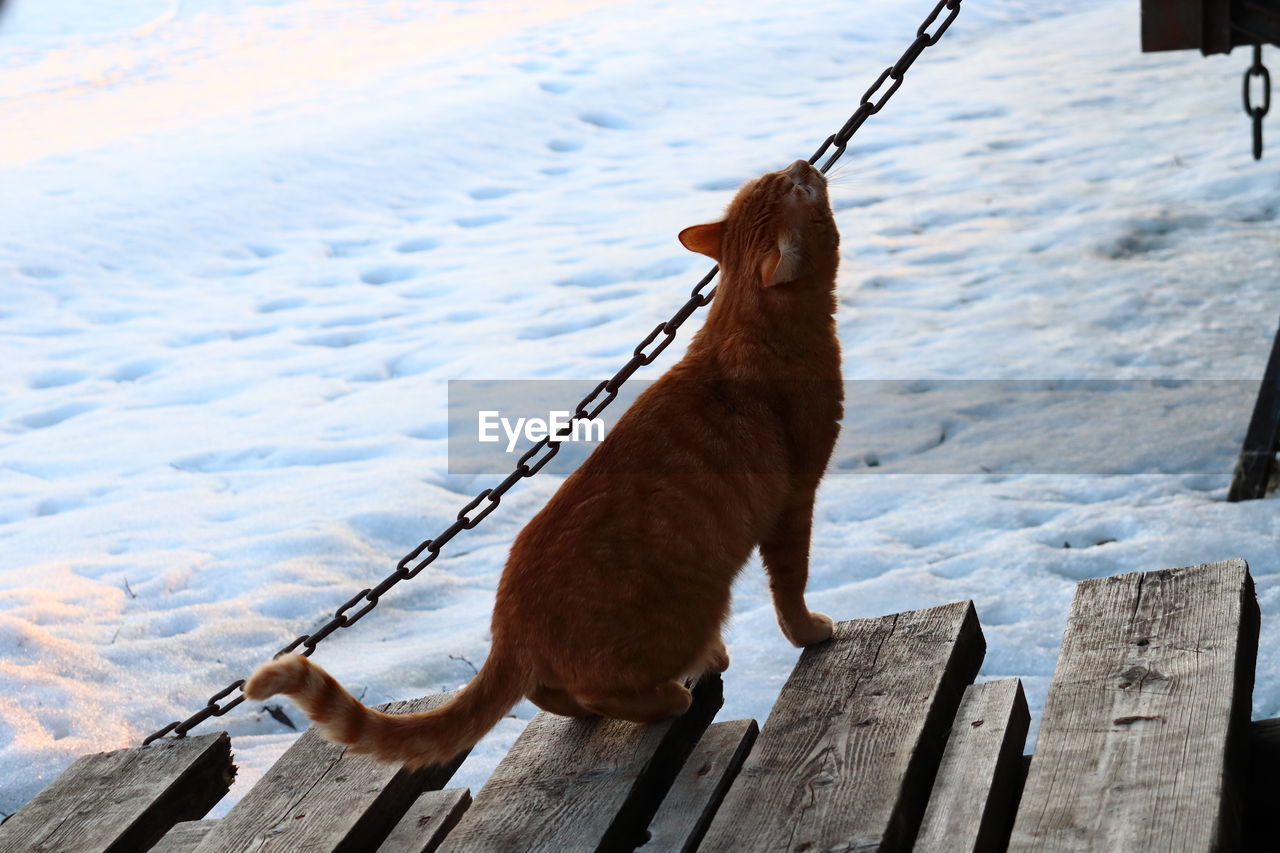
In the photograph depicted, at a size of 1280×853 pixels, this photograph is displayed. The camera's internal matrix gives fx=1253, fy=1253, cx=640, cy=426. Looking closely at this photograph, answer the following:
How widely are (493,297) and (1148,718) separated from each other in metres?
5.27

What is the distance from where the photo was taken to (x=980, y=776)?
85.8 inches

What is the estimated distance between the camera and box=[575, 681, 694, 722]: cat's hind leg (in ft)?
7.90

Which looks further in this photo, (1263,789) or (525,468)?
(525,468)

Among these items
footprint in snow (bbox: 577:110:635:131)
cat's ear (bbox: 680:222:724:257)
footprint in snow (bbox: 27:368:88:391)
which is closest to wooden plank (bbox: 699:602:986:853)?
cat's ear (bbox: 680:222:724:257)

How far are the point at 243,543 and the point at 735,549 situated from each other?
2.62 metres

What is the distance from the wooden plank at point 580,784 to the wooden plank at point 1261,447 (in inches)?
93.7

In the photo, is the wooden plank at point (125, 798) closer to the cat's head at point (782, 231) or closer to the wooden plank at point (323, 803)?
the wooden plank at point (323, 803)

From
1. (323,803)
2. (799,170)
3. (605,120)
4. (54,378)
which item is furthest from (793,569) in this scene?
(605,120)

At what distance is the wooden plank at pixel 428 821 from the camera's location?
240cm

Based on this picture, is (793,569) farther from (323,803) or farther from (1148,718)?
(323,803)

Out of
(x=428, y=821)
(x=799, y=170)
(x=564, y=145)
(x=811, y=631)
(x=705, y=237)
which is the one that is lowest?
(x=564, y=145)

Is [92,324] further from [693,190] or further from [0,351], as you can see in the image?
[693,190]

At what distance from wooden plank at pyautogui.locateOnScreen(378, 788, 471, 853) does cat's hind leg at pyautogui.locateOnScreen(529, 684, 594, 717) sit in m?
0.24

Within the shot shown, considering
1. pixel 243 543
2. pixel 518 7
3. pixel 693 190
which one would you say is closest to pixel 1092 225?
pixel 693 190
